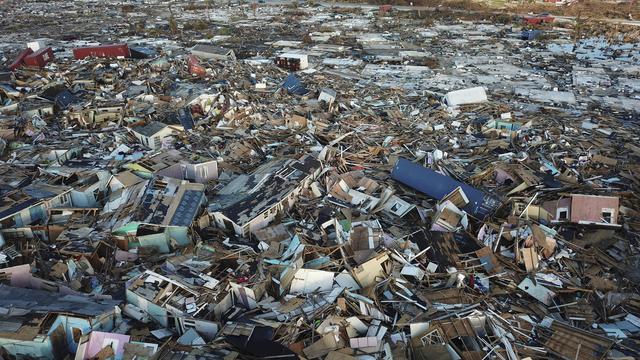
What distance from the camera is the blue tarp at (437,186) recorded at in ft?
48.3

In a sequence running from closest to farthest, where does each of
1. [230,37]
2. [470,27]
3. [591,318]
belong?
[591,318], [230,37], [470,27]

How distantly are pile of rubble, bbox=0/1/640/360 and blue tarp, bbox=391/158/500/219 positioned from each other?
0.06 metres

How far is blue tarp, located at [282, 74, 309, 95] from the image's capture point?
2772 cm

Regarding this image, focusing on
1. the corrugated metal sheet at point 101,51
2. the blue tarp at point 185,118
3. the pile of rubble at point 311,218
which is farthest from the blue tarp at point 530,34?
the corrugated metal sheet at point 101,51

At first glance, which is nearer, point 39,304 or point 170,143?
point 39,304

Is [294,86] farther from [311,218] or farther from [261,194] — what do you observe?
[311,218]

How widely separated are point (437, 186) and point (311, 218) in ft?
15.7

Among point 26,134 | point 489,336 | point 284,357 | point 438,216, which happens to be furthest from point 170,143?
point 489,336

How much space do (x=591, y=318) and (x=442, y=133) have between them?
12.3 metres

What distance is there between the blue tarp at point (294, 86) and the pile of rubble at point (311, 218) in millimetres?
214

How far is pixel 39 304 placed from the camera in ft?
33.6

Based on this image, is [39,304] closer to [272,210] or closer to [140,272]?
[140,272]

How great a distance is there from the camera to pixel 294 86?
2797 centimetres

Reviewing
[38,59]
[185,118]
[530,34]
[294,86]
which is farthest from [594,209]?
[530,34]
